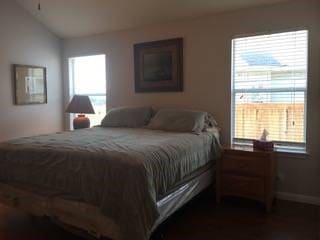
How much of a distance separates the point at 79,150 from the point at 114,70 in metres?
2.51

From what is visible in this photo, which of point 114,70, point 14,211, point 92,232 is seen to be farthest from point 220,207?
point 114,70

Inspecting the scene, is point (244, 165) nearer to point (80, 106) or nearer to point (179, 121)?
point (179, 121)

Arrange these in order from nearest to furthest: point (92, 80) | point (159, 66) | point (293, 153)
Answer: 1. point (293, 153)
2. point (159, 66)
3. point (92, 80)

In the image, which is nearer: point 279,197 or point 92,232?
point 92,232

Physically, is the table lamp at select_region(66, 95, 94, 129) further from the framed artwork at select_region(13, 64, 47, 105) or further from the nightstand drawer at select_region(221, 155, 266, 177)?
the nightstand drawer at select_region(221, 155, 266, 177)

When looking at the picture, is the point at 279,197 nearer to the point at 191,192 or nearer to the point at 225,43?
the point at 191,192

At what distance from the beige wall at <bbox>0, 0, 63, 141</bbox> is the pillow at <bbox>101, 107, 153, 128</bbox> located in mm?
1374

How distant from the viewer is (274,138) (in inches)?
133

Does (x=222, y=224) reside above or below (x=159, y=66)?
below

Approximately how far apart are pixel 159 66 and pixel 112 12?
3.22 feet

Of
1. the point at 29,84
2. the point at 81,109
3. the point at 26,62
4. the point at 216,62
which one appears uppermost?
the point at 26,62

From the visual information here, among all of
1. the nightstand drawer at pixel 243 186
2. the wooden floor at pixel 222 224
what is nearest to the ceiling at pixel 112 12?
the nightstand drawer at pixel 243 186

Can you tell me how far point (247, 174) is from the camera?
3.01 m

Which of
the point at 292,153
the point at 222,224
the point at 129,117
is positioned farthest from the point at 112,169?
the point at 292,153
